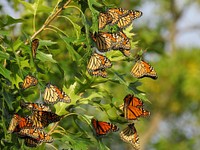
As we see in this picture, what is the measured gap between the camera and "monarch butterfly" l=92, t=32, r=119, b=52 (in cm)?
376

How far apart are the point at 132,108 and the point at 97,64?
17.6 inches

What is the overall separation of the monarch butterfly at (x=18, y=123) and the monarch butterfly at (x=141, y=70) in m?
0.80

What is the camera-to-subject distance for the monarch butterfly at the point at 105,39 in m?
3.76

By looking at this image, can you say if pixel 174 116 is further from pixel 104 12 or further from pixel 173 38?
pixel 104 12

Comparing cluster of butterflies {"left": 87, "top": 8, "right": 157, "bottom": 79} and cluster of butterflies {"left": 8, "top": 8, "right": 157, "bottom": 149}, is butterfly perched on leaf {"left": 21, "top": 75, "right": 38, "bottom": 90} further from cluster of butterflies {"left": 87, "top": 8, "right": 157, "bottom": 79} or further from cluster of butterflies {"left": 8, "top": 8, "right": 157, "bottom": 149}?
cluster of butterflies {"left": 87, "top": 8, "right": 157, "bottom": 79}

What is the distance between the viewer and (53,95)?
396 centimetres

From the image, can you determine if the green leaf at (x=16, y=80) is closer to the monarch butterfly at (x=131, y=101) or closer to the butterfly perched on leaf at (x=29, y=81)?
the butterfly perched on leaf at (x=29, y=81)

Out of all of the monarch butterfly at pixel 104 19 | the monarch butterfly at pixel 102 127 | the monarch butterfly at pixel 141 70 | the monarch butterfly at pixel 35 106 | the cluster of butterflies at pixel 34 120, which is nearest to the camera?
the monarch butterfly at pixel 104 19

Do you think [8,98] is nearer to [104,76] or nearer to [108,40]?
[104,76]

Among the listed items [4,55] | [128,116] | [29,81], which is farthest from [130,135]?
[4,55]

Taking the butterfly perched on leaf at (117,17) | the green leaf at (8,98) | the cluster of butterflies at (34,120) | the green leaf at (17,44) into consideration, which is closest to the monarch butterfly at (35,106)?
the cluster of butterflies at (34,120)

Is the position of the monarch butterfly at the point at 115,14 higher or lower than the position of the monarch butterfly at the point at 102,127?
higher

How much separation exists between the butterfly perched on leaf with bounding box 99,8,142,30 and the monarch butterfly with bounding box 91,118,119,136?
25.5 inches

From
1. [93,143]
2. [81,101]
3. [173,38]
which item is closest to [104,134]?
[93,143]
